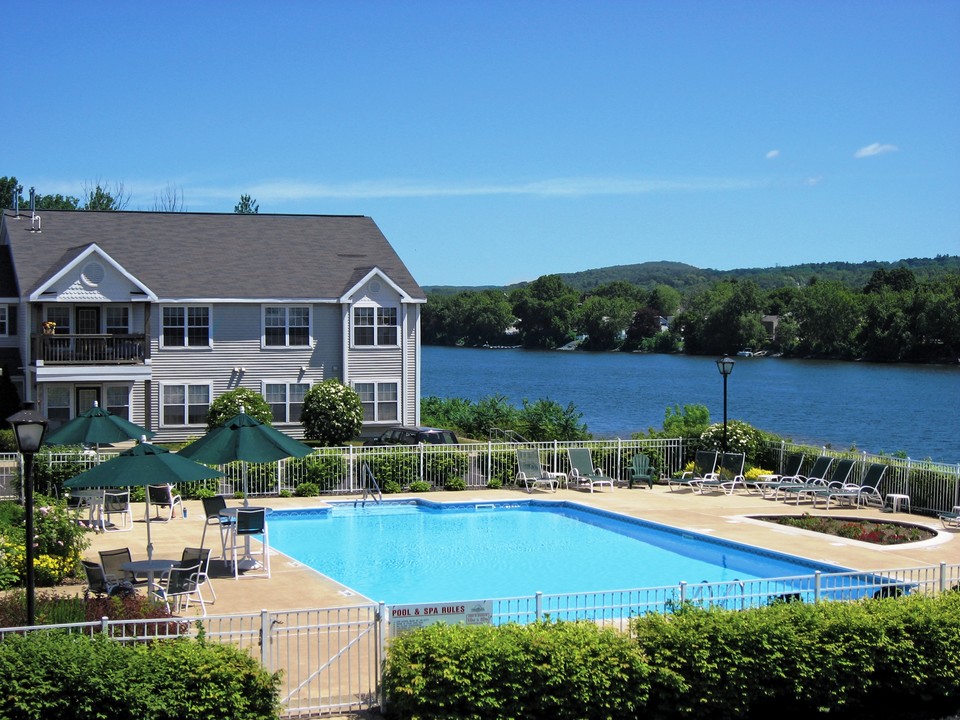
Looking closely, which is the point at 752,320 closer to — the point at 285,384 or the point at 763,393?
the point at 763,393

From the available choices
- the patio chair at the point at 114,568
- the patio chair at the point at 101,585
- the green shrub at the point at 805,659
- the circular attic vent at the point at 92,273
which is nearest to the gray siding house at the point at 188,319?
Result: the circular attic vent at the point at 92,273

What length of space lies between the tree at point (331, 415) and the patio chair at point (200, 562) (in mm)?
17289

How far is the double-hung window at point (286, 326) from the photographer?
3812 centimetres

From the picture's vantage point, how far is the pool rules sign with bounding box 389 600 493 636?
11.8 m

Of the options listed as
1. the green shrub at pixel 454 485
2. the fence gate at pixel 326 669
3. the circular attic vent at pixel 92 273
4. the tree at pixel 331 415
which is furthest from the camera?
the circular attic vent at pixel 92 273

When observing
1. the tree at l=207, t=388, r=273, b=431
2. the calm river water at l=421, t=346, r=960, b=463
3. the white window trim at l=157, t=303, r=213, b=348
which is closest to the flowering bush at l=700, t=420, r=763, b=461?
the tree at l=207, t=388, r=273, b=431

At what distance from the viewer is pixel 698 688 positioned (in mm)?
11453

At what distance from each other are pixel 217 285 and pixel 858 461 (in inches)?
860

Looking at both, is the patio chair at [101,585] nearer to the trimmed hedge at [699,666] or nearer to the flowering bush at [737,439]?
the trimmed hedge at [699,666]

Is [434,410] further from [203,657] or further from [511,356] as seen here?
[511,356]

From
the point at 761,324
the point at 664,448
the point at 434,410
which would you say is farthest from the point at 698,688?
the point at 761,324

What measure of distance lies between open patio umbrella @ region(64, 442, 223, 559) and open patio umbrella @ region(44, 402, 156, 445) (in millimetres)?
5784

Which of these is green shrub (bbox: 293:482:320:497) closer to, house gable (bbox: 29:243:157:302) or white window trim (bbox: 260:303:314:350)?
white window trim (bbox: 260:303:314:350)

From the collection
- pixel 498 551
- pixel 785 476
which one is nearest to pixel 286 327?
pixel 498 551
